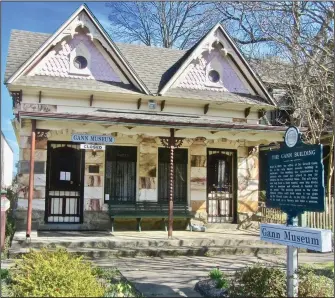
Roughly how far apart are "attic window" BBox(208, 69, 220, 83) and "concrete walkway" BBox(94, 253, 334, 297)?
23.4 feet

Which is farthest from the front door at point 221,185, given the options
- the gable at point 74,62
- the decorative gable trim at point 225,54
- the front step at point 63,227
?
the front step at point 63,227

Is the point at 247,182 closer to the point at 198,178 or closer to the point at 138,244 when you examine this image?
the point at 198,178

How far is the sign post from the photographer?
6301 millimetres

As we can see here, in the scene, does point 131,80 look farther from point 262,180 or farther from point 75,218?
point 262,180

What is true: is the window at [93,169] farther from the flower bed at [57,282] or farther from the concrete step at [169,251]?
the flower bed at [57,282]

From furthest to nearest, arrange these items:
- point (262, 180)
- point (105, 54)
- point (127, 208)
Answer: point (262, 180) → point (105, 54) → point (127, 208)

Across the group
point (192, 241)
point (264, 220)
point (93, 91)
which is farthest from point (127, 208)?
point (264, 220)

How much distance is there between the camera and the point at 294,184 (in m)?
6.77

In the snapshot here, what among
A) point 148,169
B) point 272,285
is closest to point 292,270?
point 272,285

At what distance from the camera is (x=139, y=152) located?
1462 cm

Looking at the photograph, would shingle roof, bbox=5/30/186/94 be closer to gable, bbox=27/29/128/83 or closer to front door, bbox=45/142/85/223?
gable, bbox=27/29/128/83

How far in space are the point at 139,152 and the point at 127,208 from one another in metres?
1.90

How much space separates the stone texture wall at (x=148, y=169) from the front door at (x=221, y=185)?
2056mm

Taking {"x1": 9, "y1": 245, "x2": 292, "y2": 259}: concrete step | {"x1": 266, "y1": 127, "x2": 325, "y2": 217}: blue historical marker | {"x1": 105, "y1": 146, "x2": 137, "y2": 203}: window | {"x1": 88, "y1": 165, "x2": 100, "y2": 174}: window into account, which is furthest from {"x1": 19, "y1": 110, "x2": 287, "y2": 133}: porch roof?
{"x1": 266, "y1": 127, "x2": 325, "y2": 217}: blue historical marker
